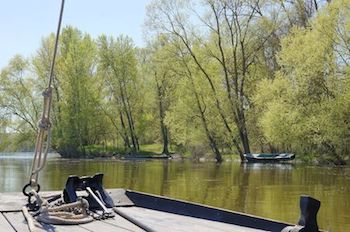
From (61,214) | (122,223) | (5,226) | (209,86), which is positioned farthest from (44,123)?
(209,86)

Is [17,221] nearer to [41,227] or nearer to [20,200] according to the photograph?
[41,227]

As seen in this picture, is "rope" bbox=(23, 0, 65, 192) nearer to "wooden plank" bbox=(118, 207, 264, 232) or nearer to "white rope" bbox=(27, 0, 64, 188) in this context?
"white rope" bbox=(27, 0, 64, 188)

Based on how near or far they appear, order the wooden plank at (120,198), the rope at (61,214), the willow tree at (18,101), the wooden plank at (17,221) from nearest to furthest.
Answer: the wooden plank at (17,221) → the rope at (61,214) → the wooden plank at (120,198) → the willow tree at (18,101)

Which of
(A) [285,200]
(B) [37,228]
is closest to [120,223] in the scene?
(B) [37,228]

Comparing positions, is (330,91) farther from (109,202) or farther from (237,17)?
(109,202)

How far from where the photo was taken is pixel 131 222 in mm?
5109

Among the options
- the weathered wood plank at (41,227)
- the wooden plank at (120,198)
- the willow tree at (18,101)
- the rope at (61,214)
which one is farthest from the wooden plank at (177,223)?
the willow tree at (18,101)

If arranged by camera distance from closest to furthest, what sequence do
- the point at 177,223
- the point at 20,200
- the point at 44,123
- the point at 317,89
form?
the point at 177,223 < the point at 44,123 < the point at 20,200 < the point at 317,89

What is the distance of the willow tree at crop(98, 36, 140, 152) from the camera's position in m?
Result: 57.9

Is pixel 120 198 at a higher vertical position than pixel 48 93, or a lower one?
lower

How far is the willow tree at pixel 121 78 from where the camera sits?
190 feet

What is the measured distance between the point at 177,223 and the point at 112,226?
0.72 m

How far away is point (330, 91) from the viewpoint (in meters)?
35.1

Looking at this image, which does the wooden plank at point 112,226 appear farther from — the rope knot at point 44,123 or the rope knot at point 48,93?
the rope knot at point 48,93
